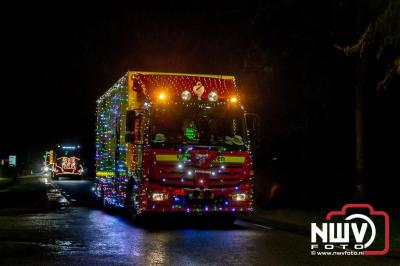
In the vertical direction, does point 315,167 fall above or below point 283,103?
below

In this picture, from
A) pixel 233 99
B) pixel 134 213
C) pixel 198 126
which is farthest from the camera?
pixel 233 99

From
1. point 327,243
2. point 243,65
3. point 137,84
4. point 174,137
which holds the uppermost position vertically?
point 243,65

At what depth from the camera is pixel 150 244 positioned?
12.0 meters

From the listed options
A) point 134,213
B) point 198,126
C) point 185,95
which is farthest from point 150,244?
point 185,95

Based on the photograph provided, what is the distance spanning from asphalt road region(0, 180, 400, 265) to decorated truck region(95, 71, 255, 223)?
0.71 meters

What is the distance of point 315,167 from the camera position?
83.3 ft

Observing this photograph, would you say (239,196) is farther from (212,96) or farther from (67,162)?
(67,162)

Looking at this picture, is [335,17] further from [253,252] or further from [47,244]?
[47,244]

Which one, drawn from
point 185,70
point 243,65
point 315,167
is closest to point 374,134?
point 315,167

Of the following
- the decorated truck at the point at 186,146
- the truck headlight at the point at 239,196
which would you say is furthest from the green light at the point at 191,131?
the truck headlight at the point at 239,196

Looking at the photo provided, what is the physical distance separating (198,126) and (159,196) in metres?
1.88

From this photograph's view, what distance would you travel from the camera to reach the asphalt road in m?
10.2

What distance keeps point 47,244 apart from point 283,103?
12.5m

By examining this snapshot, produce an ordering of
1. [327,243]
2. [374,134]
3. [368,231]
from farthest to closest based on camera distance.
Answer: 1. [374,134]
2. [368,231]
3. [327,243]
